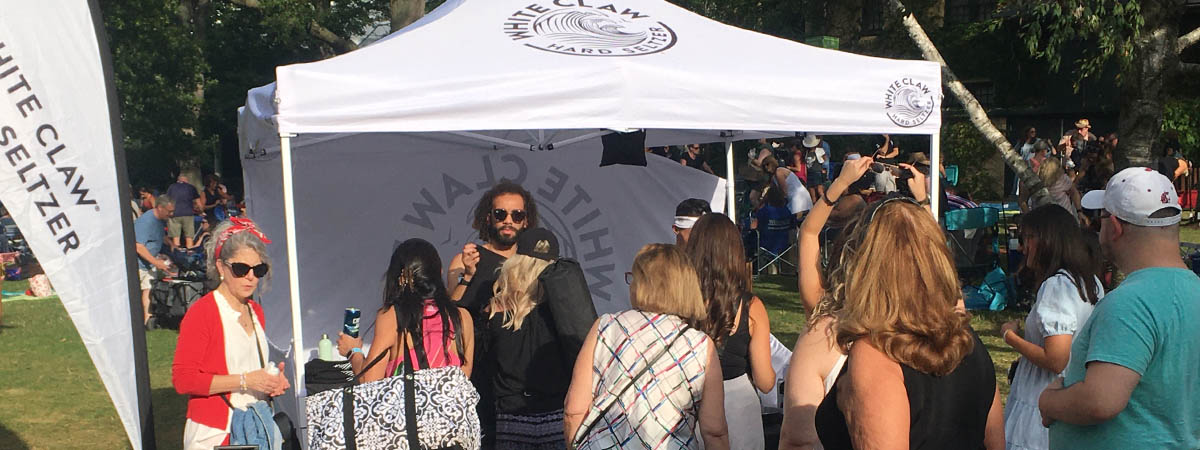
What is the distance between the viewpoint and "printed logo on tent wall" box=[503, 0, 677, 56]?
5.25 m

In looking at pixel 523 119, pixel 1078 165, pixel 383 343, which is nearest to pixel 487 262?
pixel 523 119

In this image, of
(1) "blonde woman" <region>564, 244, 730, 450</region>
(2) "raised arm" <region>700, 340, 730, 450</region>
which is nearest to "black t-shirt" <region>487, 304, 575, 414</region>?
(1) "blonde woman" <region>564, 244, 730, 450</region>

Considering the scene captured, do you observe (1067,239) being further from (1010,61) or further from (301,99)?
(1010,61)

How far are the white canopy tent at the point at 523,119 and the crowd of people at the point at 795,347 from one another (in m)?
0.67

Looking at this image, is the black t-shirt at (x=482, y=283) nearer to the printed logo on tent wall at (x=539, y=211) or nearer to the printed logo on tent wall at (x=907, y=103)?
the printed logo on tent wall at (x=907, y=103)

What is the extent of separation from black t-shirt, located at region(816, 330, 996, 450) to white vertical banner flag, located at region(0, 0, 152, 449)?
257cm

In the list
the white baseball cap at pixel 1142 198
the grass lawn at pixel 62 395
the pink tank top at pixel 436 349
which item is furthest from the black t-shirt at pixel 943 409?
the grass lawn at pixel 62 395

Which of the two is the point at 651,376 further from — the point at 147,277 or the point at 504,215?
the point at 147,277

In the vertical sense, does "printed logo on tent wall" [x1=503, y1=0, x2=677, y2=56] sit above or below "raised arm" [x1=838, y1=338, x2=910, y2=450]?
above

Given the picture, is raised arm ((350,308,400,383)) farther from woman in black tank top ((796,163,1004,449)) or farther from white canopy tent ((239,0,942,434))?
woman in black tank top ((796,163,1004,449))

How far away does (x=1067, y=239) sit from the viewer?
4066mm

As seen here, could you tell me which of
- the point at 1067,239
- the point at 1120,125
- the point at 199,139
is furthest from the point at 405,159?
the point at 199,139

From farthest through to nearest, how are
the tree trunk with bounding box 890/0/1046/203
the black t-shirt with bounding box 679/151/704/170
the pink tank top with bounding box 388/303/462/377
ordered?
the black t-shirt with bounding box 679/151/704/170, the tree trunk with bounding box 890/0/1046/203, the pink tank top with bounding box 388/303/462/377

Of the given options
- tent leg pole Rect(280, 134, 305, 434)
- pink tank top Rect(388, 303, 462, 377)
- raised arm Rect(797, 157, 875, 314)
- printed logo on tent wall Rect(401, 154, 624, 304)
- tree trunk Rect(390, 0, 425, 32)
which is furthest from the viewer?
tree trunk Rect(390, 0, 425, 32)
